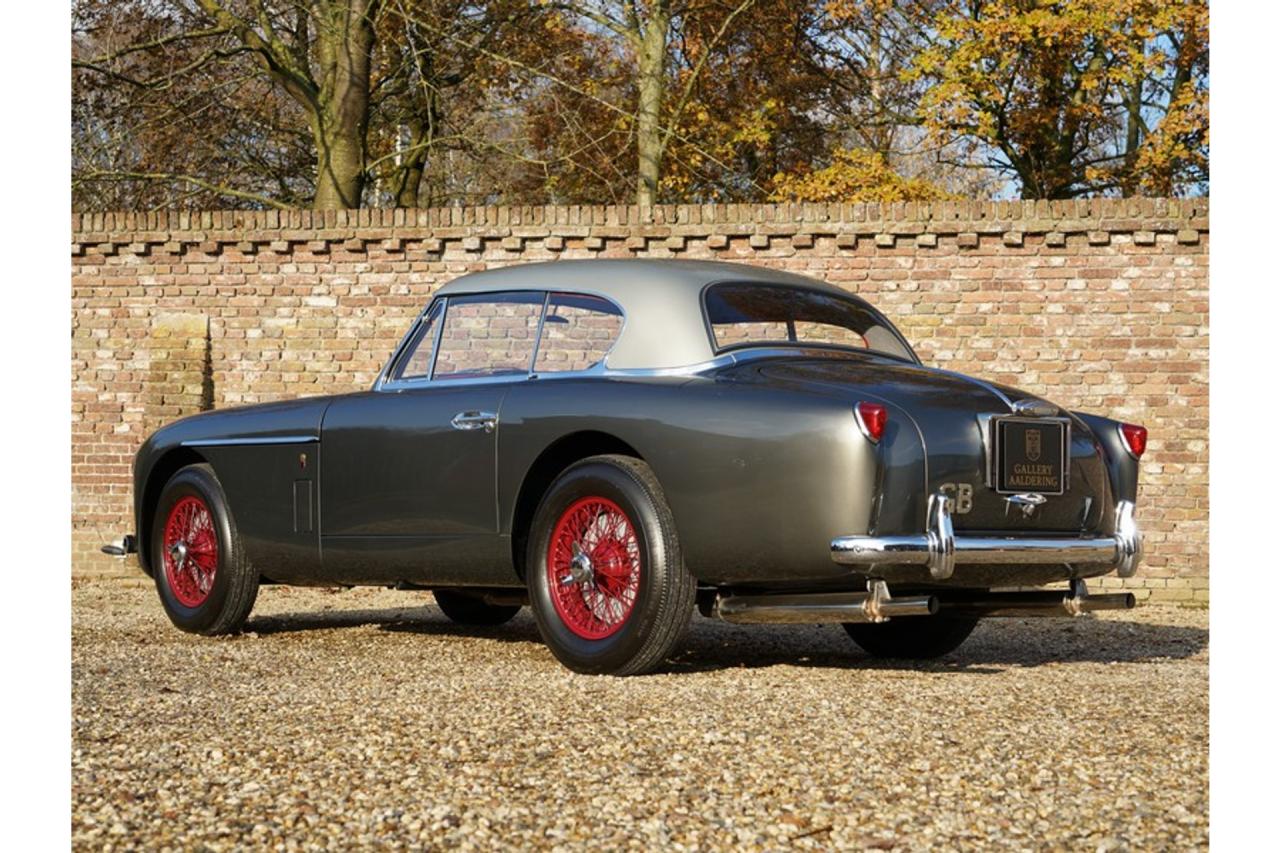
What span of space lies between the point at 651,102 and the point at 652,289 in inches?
610

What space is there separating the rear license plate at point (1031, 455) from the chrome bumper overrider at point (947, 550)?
7.7 inches

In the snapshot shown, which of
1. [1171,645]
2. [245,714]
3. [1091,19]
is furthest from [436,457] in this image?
[1091,19]

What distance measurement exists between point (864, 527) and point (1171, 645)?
3.30 m

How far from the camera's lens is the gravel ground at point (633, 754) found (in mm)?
3643

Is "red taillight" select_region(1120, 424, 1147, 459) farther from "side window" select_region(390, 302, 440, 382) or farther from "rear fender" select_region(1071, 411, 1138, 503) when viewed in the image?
"side window" select_region(390, 302, 440, 382)

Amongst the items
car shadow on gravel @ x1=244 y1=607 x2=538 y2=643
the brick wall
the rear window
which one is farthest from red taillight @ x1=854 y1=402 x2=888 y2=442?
the brick wall

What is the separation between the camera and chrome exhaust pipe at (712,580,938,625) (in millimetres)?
5719

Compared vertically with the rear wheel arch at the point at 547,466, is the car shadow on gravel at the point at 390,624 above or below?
below

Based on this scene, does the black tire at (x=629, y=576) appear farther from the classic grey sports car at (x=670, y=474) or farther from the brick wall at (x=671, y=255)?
the brick wall at (x=671, y=255)

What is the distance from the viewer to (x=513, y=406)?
667 centimetres

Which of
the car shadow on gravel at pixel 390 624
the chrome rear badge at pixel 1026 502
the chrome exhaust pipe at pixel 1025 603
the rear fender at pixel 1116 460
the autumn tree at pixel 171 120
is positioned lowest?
the car shadow on gravel at pixel 390 624

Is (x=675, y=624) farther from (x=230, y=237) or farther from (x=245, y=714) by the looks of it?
(x=230, y=237)

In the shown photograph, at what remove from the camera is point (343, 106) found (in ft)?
62.6

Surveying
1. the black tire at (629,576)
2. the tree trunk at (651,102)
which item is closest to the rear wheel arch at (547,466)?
the black tire at (629,576)
